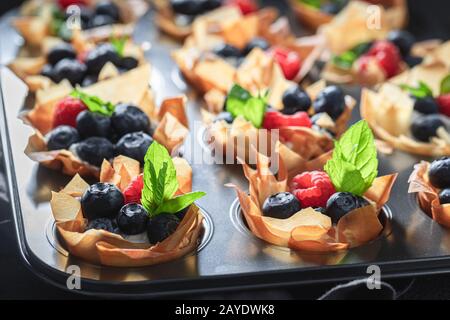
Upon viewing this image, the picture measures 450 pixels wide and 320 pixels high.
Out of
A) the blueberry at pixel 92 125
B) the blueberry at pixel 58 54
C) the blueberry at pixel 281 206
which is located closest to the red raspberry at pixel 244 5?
the blueberry at pixel 58 54

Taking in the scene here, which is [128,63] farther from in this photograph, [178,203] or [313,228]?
[313,228]

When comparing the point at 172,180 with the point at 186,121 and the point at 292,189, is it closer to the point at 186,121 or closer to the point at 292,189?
the point at 292,189

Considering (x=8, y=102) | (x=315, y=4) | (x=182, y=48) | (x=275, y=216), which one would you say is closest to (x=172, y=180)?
(x=275, y=216)

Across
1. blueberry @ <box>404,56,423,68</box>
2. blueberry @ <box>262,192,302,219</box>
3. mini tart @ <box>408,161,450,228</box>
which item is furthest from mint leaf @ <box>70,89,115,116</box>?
blueberry @ <box>404,56,423,68</box>

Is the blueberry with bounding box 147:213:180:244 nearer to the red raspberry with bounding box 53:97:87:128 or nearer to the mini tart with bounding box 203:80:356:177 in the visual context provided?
the mini tart with bounding box 203:80:356:177

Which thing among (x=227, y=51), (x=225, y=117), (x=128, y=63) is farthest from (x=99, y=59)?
(x=225, y=117)

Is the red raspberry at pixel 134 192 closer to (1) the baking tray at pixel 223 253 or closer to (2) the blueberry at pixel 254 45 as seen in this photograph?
(1) the baking tray at pixel 223 253
